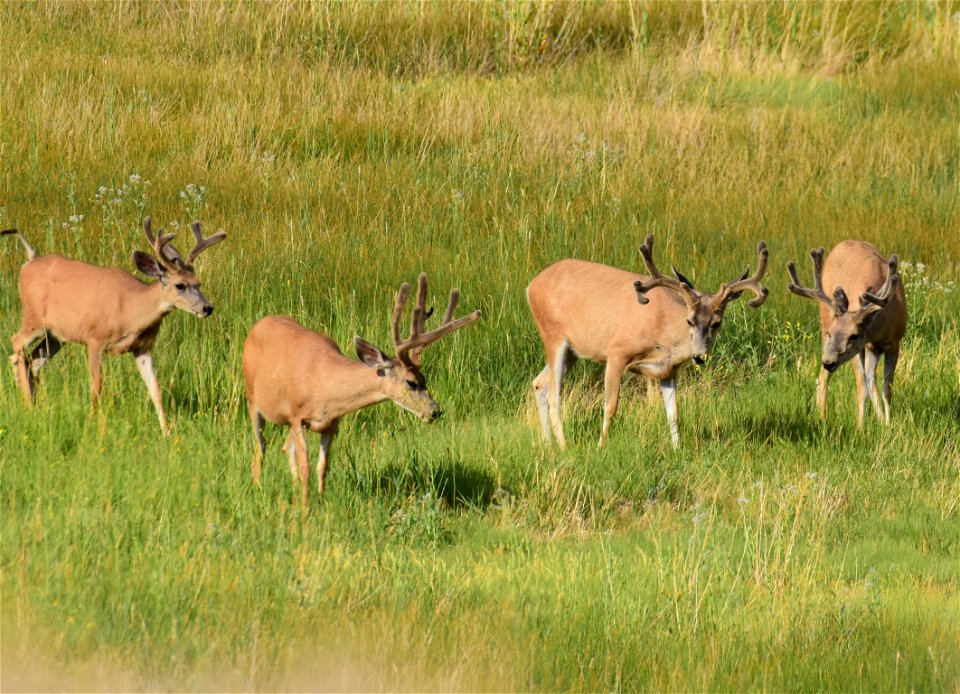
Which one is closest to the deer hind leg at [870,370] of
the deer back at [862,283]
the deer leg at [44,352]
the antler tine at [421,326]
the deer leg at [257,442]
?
the deer back at [862,283]

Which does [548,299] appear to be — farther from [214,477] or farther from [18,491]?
[18,491]

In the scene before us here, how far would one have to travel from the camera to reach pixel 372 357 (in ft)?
23.3

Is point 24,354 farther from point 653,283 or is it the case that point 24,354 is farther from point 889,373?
point 889,373

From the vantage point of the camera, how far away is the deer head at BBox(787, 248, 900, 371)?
31.2 ft

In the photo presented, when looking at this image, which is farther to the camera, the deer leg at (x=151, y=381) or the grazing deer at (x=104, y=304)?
the grazing deer at (x=104, y=304)

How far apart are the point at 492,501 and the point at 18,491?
8.51 feet

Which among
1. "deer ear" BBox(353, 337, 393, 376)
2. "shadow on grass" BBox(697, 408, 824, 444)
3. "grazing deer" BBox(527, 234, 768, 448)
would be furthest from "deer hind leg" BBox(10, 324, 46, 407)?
"shadow on grass" BBox(697, 408, 824, 444)

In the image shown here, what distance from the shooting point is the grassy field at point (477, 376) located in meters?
5.80

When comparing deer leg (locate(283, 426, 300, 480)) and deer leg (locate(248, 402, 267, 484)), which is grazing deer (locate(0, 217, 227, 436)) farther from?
deer leg (locate(283, 426, 300, 480))

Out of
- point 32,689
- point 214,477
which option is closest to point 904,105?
point 214,477

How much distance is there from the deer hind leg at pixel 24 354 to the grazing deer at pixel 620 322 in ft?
10.9

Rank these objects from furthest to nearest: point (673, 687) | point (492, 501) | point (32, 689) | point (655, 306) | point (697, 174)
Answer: point (697, 174), point (655, 306), point (492, 501), point (673, 687), point (32, 689)

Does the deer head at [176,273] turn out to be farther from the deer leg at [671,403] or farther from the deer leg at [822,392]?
the deer leg at [822,392]

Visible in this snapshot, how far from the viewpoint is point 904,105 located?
17.0 m
